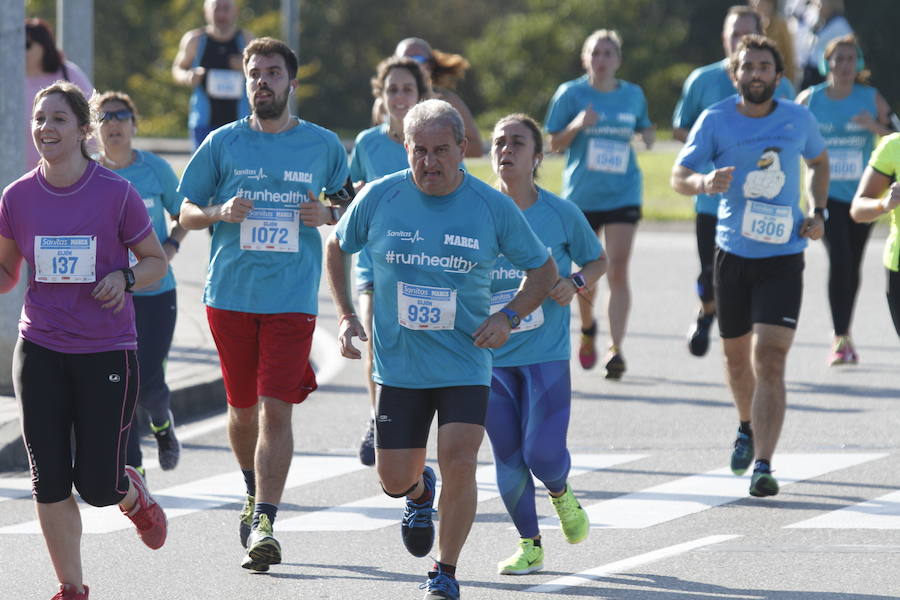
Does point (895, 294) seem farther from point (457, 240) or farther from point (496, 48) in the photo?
point (496, 48)

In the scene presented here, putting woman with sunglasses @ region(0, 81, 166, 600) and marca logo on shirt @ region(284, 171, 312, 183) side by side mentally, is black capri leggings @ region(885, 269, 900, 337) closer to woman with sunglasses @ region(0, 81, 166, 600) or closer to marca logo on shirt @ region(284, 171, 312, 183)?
marca logo on shirt @ region(284, 171, 312, 183)

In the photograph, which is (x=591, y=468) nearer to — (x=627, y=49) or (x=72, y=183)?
(x=72, y=183)

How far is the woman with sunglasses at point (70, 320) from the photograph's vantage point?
6262mm

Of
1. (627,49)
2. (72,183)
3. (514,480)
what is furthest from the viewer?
(627,49)

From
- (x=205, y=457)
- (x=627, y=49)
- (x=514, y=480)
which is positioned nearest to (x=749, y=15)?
(x=205, y=457)

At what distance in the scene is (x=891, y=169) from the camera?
27.3 feet

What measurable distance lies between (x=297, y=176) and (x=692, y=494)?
101 inches

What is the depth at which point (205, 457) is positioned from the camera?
31.3 ft

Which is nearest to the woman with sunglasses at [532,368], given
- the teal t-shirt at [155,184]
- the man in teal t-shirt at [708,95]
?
the teal t-shirt at [155,184]

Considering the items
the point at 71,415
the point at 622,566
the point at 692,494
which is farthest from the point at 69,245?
the point at 692,494

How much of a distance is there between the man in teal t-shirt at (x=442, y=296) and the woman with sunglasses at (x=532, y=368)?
0.56 metres

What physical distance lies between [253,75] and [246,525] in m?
1.86

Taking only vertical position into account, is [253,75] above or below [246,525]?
above

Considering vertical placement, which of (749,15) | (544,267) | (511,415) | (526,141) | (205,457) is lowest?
(205,457)
